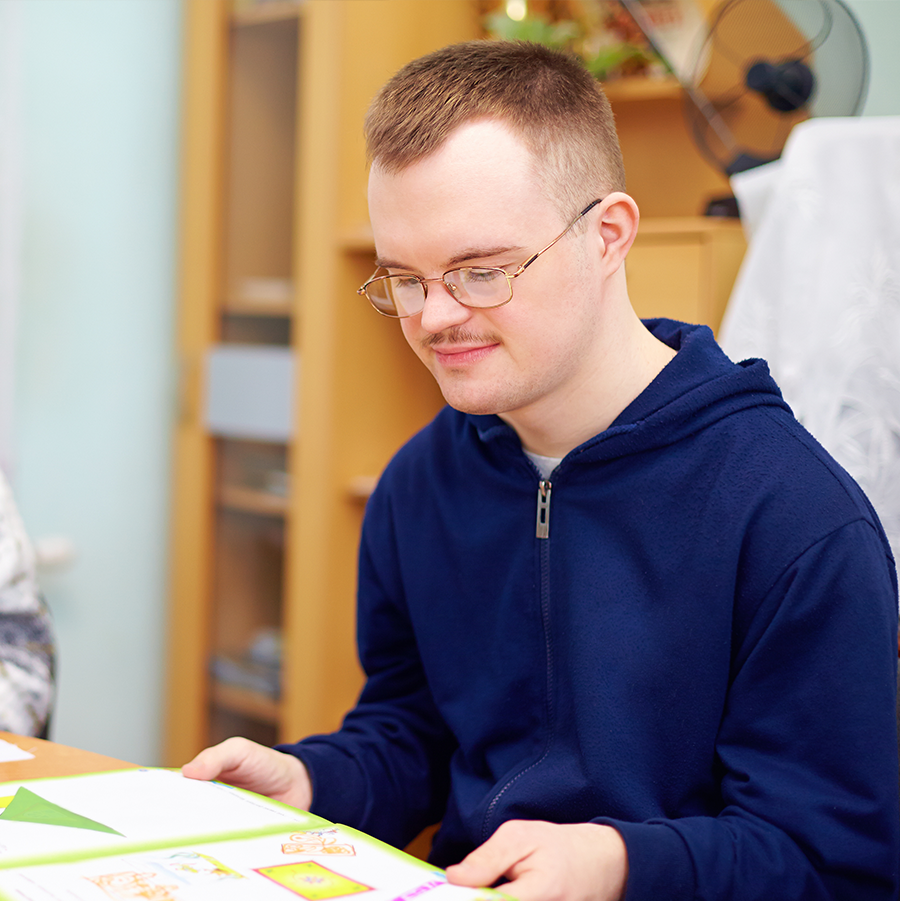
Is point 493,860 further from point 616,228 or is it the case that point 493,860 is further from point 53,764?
point 616,228

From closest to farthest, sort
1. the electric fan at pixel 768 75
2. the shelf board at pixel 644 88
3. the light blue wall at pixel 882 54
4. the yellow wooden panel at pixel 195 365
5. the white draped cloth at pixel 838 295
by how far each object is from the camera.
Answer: the white draped cloth at pixel 838 295
the electric fan at pixel 768 75
the light blue wall at pixel 882 54
the shelf board at pixel 644 88
the yellow wooden panel at pixel 195 365

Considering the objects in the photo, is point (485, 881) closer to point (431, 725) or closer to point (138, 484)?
point (431, 725)

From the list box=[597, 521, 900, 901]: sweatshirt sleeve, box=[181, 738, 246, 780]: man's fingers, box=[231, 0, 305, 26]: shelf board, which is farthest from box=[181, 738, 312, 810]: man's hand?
box=[231, 0, 305, 26]: shelf board

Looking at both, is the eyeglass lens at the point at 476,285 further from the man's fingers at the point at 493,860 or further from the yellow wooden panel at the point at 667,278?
the yellow wooden panel at the point at 667,278

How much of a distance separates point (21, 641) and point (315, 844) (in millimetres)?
603

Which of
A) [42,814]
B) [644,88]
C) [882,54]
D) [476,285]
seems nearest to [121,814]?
[42,814]

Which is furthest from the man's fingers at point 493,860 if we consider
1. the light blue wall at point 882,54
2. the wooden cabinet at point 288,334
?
the wooden cabinet at point 288,334

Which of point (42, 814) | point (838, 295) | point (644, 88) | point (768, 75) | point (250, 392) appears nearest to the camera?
point (42, 814)

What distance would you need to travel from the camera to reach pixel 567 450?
100cm

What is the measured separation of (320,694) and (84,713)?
639 millimetres

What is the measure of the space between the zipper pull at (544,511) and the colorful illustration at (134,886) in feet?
1.53

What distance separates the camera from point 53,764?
2.88ft

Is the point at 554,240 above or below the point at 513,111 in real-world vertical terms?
below

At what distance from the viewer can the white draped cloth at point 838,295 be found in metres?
1.27
